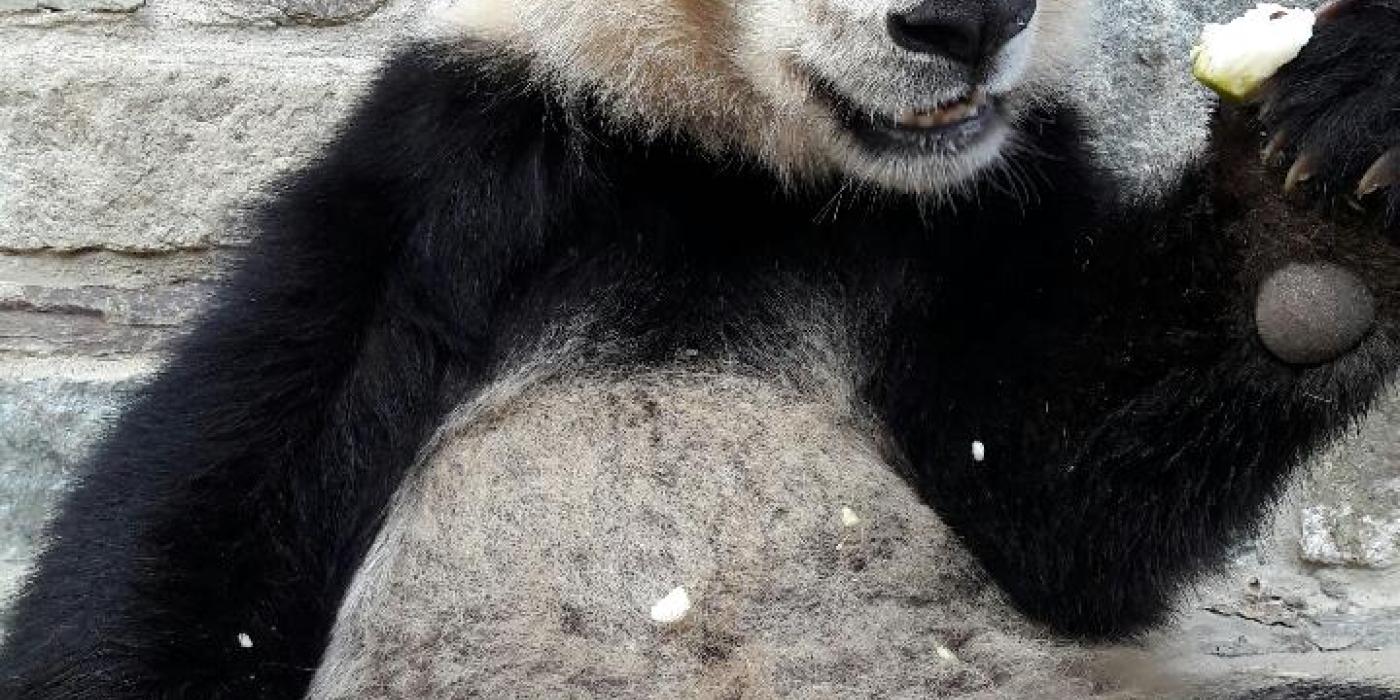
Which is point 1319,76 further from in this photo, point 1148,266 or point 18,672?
point 18,672

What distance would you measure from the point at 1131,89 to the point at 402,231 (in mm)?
1309

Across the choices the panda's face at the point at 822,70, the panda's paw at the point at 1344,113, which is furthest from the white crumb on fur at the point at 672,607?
the panda's paw at the point at 1344,113

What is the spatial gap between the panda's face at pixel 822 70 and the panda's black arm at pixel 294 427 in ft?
0.45

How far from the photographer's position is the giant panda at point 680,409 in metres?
1.90

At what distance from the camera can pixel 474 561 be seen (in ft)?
6.59

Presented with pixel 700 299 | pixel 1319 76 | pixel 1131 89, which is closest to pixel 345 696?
pixel 700 299

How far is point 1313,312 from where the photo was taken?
5.62ft

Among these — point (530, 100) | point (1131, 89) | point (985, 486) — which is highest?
point (1131, 89)

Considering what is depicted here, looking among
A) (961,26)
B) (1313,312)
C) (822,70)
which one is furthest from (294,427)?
(1313,312)

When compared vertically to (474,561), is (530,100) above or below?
above

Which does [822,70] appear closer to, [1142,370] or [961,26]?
[961,26]

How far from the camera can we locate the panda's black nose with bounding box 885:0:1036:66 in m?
1.72

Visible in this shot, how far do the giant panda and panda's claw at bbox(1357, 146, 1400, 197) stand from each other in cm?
21

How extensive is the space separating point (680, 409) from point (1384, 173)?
862mm
